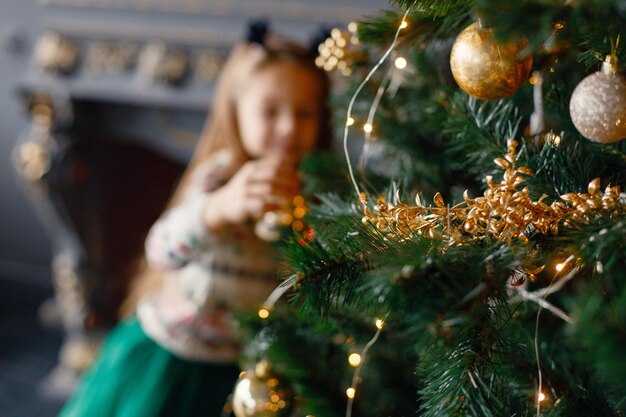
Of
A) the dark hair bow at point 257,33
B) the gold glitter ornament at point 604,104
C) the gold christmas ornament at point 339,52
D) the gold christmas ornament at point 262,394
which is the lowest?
the gold christmas ornament at point 262,394

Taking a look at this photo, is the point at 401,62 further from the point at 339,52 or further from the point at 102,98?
the point at 102,98

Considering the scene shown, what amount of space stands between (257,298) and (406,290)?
61cm

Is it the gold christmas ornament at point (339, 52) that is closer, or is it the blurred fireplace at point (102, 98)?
the gold christmas ornament at point (339, 52)

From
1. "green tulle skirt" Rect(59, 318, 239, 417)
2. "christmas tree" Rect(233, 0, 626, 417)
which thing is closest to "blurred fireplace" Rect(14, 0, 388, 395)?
"green tulle skirt" Rect(59, 318, 239, 417)

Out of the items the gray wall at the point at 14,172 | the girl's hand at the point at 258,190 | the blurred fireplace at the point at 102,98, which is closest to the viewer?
the girl's hand at the point at 258,190

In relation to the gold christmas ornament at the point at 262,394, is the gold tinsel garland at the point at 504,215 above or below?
above

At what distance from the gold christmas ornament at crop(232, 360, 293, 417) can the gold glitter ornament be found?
0.33 meters

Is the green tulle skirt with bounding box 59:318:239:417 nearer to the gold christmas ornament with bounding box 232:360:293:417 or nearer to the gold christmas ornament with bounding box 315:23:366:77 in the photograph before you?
the gold christmas ornament with bounding box 232:360:293:417

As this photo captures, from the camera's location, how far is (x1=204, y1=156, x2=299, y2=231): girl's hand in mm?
712

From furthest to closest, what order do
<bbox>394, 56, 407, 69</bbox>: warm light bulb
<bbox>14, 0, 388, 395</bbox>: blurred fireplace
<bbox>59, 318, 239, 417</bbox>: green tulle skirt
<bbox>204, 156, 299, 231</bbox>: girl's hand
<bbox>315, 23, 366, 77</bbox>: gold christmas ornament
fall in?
<bbox>14, 0, 388, 395</bbox>: blurred fireplace < <bbox>59, 318, 239, 417</bbox>: green tulle skirt < <bbox>204, 156, 299, 231</bbox>: girl's hand < <bbox>315, 23, 366, 77</bbox>: gold christmas ornament < <bbox>394, 56, 407, 69</bbox>: warm light bulb

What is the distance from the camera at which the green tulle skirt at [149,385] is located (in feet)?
2.74

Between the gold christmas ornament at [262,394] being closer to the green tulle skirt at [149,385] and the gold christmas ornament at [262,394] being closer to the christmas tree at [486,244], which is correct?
the christmas tree at [486,244]

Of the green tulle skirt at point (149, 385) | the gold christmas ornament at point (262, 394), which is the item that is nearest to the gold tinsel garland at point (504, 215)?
the gold christmas ornament at point (262, 394)

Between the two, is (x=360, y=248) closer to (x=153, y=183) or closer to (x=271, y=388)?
(x=271, y=388)
